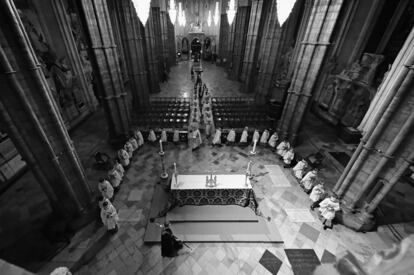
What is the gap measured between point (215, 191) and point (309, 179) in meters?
4.46

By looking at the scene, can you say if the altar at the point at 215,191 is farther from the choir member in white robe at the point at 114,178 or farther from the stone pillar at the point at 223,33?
the stone pillar at the point at 223,33

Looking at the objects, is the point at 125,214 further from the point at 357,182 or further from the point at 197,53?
the point at 197,53

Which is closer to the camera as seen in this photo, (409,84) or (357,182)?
(409,84)

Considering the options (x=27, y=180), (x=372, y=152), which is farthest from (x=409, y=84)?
(x=27, y=180)

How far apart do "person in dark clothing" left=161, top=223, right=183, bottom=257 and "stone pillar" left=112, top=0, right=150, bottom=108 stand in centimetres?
1300

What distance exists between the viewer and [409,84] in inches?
235

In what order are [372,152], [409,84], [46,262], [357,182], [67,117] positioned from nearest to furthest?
1. [409,84]
2. [46,262]
3. [372,152]
4. [357,182]
5. [67,117]

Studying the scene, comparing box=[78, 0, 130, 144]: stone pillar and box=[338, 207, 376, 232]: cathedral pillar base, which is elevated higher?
box=[78, 0, 130, 144]: stone pillar

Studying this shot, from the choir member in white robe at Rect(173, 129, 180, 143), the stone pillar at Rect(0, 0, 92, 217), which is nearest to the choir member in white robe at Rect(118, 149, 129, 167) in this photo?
the stone pillar at Rect(0, 0, 92, 217)

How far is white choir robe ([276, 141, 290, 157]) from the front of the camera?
36.0 feet

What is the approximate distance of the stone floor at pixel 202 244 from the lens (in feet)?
21.5

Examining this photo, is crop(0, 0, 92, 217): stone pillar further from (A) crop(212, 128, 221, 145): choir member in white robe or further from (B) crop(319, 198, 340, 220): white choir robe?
(B) crop(319, 198, 340, 220): white choir robe

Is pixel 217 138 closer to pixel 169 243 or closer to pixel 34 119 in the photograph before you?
pixel 169 243

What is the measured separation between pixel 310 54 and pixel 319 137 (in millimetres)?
6245
